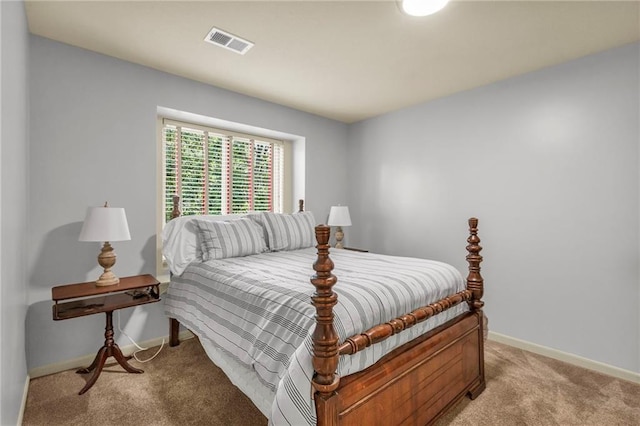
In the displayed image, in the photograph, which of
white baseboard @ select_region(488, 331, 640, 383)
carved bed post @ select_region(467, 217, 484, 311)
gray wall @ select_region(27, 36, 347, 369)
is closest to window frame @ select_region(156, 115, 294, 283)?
gray wall @ select_region(27, 36, 347, 369)

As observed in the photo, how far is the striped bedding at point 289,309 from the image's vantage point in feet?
4.22

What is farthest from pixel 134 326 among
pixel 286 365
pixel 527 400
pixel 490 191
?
pixel 490 191

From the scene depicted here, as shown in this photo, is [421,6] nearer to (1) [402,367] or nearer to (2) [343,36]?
(2) [343,36]

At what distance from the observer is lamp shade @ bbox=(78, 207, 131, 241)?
85.3 inches

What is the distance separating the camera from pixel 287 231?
316 cm

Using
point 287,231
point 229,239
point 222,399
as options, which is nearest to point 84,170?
point 229,239

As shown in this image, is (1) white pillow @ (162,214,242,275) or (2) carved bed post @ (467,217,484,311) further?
(1) white pillow @ (162,214,242,275)

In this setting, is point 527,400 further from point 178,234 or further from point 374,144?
point 374,144

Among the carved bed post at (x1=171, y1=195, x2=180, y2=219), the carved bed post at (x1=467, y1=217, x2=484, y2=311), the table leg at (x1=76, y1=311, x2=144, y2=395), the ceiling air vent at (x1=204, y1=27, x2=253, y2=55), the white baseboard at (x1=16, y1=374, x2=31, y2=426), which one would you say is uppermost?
the ceiling air vent at (x1=204, y1=27, x2=253, y2=55)

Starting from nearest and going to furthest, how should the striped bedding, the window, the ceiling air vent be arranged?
1. the striped bedding
2. the ceiling air vent
3. the window

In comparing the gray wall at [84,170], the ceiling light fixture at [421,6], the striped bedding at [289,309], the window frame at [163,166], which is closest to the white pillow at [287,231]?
the striped bedding at [289,309]

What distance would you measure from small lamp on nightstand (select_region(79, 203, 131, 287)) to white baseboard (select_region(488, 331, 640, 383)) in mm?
3445

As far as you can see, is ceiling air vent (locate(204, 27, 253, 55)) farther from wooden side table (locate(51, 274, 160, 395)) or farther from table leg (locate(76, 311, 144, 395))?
table leg (locate(76, 311, 144, 395))

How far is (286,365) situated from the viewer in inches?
53.1
